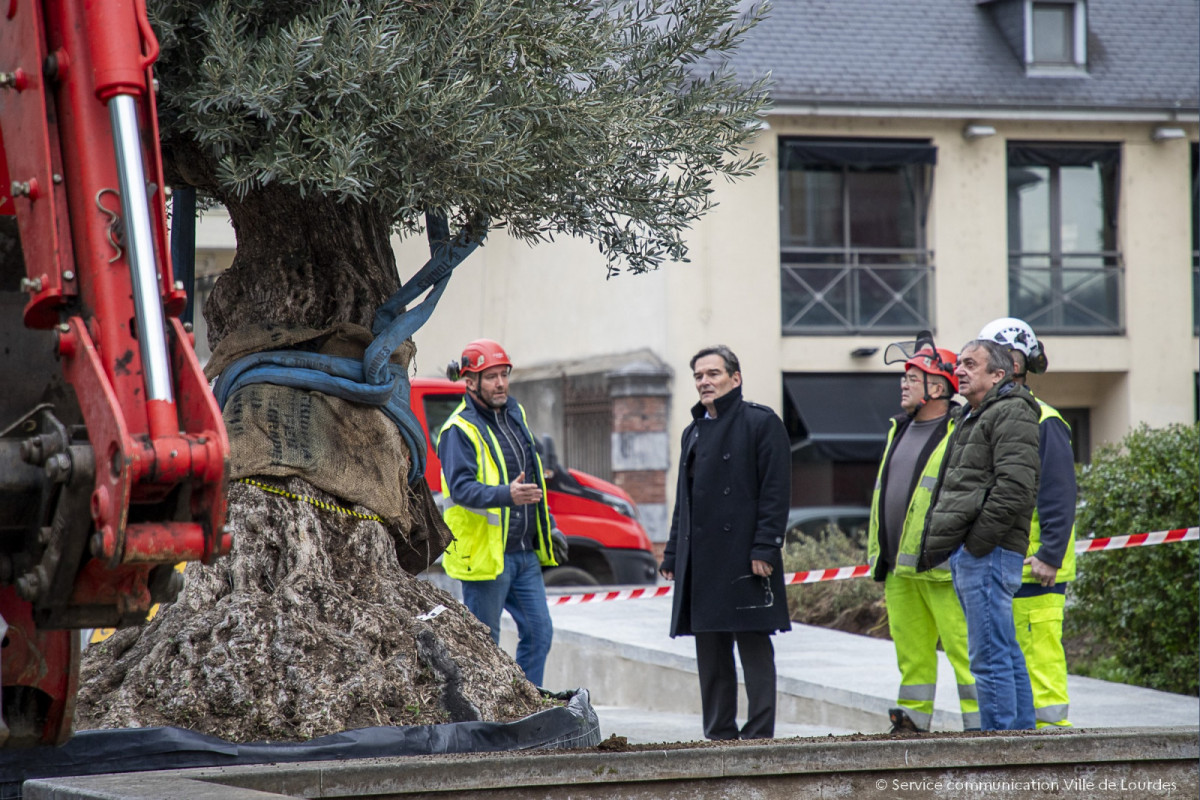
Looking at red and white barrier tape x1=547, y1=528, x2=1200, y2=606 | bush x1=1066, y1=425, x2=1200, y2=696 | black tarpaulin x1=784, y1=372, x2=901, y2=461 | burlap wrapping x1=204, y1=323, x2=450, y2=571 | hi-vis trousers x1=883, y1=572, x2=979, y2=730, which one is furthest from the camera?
black tarpaulin x1=784, y1=372, x2=901, y2=461

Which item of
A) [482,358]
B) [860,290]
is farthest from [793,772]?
[860,290]

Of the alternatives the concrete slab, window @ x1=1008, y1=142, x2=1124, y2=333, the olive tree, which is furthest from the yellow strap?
window @ x1=1008, y1=142, x2=1124, y2=333

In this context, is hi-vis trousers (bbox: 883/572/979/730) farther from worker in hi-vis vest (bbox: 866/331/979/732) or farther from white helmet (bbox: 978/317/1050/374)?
white helmet (bbox: 978/317/1050/374)

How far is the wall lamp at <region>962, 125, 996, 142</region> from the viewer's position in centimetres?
2095

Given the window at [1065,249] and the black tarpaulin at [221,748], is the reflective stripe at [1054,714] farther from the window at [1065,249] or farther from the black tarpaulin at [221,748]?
the window at [1065,249]

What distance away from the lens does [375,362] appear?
15.7 feet

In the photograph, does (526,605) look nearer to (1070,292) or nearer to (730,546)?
(730,546)

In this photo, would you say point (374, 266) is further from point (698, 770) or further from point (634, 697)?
point (634, 697)

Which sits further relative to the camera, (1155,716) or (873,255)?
(873,255)

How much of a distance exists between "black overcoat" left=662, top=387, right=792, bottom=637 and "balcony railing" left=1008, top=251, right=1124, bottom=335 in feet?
54.0

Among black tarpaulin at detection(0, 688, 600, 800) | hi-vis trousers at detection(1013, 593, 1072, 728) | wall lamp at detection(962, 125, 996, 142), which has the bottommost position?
hi-vis trousers at detection(1013, 593, 1072, 728)

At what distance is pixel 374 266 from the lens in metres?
5.02

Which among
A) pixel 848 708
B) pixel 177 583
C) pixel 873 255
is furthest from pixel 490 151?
pixel 873 255

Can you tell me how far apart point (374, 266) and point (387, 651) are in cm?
132
